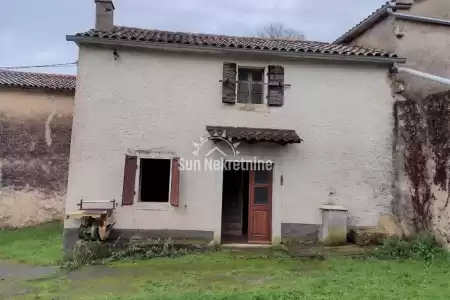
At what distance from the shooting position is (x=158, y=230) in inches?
423

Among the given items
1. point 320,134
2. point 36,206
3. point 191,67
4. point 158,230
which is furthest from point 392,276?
point 36,206

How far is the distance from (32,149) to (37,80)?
9.23 ft

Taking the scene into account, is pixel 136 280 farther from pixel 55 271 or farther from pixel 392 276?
pixel 392 276

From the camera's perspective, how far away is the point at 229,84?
1120cm

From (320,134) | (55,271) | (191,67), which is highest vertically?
(191,67)

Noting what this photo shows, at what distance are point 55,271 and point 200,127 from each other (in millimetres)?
4944

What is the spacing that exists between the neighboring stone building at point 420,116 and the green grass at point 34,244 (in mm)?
9426

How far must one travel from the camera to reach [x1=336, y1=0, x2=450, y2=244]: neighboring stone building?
9977 millimetres

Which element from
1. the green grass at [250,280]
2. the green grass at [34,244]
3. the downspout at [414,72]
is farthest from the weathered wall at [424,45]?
the green grass at [34,244]

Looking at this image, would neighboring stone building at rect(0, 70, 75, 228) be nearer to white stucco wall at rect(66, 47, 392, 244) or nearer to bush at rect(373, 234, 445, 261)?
white stucco wall at rect(66, 47, 392, 244)

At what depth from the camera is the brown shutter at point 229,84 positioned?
36.7 feet

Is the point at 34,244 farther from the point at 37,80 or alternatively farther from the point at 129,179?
the point at 37,80

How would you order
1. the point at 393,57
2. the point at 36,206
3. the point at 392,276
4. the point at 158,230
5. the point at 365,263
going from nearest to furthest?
the point at 392,276
the point at 365,263
the point at 158,230
the point at 393,57
the point at 36,206

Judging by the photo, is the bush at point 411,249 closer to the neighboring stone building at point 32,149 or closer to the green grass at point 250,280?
the green grass at point 250,280
